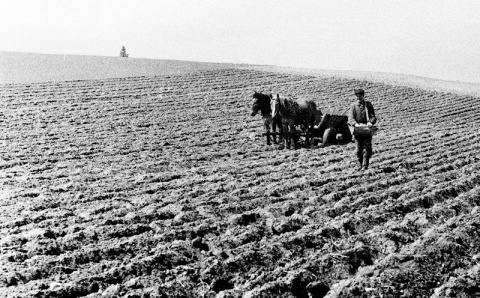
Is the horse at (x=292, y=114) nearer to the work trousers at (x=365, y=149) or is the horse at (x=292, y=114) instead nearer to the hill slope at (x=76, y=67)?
the work trousers at (x=365, y=149)

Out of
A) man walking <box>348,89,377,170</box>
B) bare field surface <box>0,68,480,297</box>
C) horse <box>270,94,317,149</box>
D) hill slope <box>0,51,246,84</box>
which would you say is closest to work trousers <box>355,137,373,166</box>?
man walking <box>348,89,377,170</box>

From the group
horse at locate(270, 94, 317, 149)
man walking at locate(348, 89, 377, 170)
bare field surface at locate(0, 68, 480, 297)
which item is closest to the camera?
bare field surface at locate(0, 68, 480, 297)

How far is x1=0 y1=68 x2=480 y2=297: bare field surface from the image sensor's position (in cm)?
405

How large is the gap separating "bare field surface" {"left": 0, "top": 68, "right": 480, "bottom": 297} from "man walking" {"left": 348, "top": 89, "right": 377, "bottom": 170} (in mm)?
253

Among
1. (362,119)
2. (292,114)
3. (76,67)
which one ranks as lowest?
(292,114)

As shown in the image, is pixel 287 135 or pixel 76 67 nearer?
pixel 287 135

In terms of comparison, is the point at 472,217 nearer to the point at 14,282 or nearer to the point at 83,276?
the point at 83,276

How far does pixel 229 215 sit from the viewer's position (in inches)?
232

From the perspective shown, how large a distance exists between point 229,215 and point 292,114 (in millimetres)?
5790

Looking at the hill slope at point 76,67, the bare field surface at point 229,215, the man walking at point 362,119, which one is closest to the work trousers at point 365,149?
the man walking at point 362,119

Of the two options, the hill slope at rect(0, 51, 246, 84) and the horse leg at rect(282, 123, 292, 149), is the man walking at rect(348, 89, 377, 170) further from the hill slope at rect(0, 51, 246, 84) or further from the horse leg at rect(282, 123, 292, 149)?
the hill slope at rect(0, 51, 246, 84)

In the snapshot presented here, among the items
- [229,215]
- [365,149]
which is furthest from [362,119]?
[229,215]

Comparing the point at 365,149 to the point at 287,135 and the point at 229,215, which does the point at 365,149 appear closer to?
the point at 287,135

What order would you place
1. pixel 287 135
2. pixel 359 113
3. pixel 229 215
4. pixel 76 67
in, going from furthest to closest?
pixel 76 67 < pixel 287 135 < pixel 359 113 < pixel 229 215
